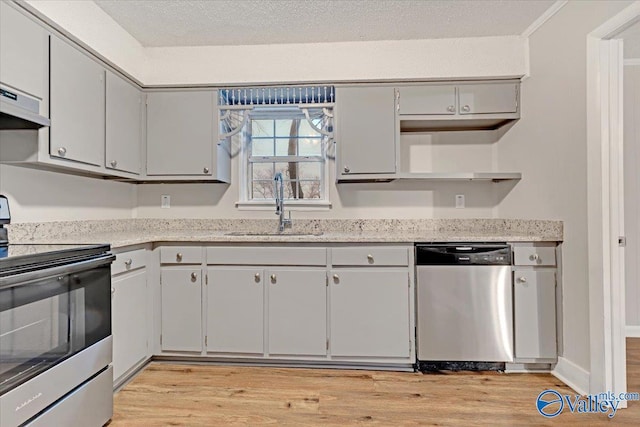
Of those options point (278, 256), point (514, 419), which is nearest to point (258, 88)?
point (278, 256)

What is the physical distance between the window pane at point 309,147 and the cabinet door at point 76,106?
1.51 metres

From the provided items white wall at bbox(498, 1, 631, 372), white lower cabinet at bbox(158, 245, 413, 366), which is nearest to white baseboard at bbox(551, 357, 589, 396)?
white wall at bbox(498, 1, 631, 372)

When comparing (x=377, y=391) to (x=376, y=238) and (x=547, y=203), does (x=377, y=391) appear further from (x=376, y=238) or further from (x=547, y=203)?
(x=547, y=203)

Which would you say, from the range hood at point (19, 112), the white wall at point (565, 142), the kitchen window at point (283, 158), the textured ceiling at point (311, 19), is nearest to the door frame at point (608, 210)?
the white wall at point (565, 142)

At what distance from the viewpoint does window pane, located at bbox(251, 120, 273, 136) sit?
3277mm

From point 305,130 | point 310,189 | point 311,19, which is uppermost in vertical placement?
point 311,19

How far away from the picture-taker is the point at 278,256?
250 centimetres

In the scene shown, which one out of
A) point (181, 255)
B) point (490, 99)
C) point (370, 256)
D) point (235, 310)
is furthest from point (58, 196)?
point (490, 99)

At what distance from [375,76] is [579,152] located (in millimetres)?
1473

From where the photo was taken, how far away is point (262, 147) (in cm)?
327

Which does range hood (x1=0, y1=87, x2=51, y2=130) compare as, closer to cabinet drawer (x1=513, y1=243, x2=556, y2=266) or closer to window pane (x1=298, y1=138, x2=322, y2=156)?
window pane (x1=298, y1=138, x2=322, y2=156)

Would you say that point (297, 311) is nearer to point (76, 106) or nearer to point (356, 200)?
point (356, 200)

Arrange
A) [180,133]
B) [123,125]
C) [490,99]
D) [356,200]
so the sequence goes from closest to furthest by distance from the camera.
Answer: [123,125]
[490,99]
[180,133]
[356,200]

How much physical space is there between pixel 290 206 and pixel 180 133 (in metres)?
1.06
